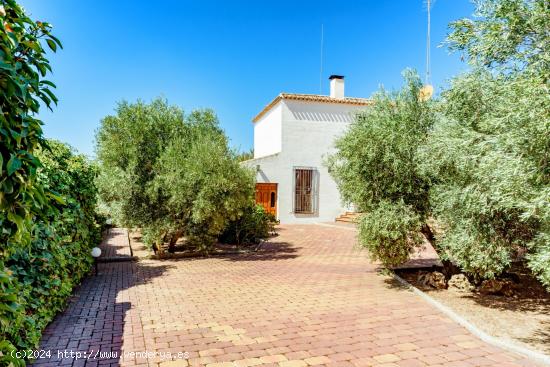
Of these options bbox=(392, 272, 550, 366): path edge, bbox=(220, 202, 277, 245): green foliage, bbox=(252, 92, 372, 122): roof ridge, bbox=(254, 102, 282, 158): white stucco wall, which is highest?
bbox=(252, 92, 372, 122): roof ridge

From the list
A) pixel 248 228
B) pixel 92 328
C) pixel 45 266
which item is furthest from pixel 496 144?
pixel 248 228

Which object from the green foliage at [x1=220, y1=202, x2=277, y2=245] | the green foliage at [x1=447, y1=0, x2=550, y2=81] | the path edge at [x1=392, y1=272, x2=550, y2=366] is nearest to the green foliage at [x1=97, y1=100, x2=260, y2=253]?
the green foliage at [x1=220, y1=202, x2=277, y2=245]

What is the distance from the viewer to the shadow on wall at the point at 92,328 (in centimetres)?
444

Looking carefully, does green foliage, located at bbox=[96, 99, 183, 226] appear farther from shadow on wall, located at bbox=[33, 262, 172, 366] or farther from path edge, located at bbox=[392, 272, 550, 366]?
path edge, located at bbox=[392, 272, 550, 366]

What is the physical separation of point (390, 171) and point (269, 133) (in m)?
15.9

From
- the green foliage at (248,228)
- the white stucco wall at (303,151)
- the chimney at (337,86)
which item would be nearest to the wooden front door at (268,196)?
the white stucco wall at (303,151)

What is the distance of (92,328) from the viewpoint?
17.7 ft

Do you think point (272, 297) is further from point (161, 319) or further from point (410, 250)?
point (410, 250)

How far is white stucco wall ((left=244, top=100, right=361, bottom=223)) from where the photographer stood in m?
21.2

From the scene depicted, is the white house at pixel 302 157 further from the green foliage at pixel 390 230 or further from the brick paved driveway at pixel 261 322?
the green foliage at pixel 390 230

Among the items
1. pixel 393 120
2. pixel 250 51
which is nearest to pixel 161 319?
pixel 393 120

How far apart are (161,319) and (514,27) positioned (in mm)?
6665

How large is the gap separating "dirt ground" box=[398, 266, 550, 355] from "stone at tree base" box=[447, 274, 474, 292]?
171 mm

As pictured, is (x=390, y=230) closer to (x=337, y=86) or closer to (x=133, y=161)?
(x=133, y=161)
